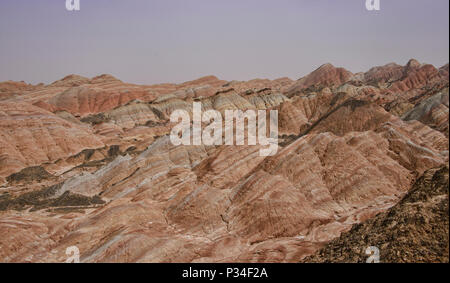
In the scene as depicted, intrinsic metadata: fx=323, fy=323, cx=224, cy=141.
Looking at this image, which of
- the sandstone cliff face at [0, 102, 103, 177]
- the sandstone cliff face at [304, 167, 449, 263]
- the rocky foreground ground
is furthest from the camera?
the sandstone cliff face at [0, 102, 103, 177]

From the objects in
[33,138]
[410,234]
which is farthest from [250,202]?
[33,138]

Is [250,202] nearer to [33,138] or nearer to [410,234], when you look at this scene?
[410,234]

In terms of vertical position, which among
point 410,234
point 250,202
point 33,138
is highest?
point 410,234

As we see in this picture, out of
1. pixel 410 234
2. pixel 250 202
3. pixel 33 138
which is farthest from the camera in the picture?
pixel 33 138

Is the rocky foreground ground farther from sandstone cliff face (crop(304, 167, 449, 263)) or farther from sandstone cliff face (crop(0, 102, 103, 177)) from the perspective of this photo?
sandstone cliff face (crop(0, 102, 103, 177))

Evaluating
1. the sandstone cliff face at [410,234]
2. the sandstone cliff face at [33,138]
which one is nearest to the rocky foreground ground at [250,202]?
the sandstone cliff face at [410,234]

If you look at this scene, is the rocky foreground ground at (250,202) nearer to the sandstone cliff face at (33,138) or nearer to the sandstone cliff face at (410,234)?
the sandstone cliff face at (410,234)

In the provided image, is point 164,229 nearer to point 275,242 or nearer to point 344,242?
point 275,242

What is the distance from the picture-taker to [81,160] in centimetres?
4800

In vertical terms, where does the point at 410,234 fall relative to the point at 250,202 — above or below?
above

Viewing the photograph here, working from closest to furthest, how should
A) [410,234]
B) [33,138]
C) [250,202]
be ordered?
[410,234] → [250,202] → [33,138]

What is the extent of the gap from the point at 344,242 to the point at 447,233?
408 cm

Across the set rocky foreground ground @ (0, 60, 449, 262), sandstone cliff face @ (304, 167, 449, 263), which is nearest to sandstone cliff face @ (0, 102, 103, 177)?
rocky foreground ground @ (0, 60, 449, 262)

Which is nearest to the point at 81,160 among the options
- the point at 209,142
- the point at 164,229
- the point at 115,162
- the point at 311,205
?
the point at 115,162
